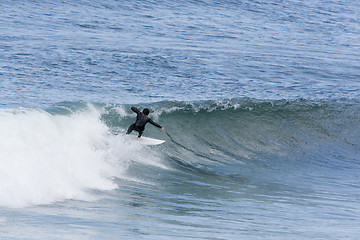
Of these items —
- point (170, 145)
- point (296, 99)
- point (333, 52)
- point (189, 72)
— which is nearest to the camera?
point (170, 145)

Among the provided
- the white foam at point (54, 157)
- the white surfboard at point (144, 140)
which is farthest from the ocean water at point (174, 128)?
the white surfboard at point (144, 140)

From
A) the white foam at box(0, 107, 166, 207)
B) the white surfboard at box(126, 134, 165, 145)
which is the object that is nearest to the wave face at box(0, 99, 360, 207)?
the white foam at box(0, 107, 166, 207)

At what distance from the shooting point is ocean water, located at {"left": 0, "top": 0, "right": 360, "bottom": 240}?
10.0 meters

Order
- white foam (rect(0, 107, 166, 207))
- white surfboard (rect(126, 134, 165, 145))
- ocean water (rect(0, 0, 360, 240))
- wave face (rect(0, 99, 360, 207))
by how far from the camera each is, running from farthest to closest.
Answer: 1. white surfboard (rect(126, 134, 165, 145))
2. wave face (rect(0, 99, 360, 207))
3. white foam (rect(0, 107, 166, 207))
4. ocean water (rect(0, 0, 360, 240))

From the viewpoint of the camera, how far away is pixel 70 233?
837 cm

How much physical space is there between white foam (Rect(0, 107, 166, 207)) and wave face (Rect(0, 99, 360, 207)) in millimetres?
24

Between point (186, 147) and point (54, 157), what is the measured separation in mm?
5488

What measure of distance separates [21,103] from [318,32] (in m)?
28.4

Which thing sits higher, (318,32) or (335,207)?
→ (318,32)

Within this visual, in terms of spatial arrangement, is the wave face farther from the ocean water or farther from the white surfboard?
the white surfboard

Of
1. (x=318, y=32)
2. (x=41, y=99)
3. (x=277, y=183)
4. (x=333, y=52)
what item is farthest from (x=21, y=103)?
(x=318, y=32)

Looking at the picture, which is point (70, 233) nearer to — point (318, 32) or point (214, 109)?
point (214, 109)

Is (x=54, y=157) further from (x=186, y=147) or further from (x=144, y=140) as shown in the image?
(x=186, y=147)

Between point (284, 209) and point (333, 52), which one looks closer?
point (284, 209)
